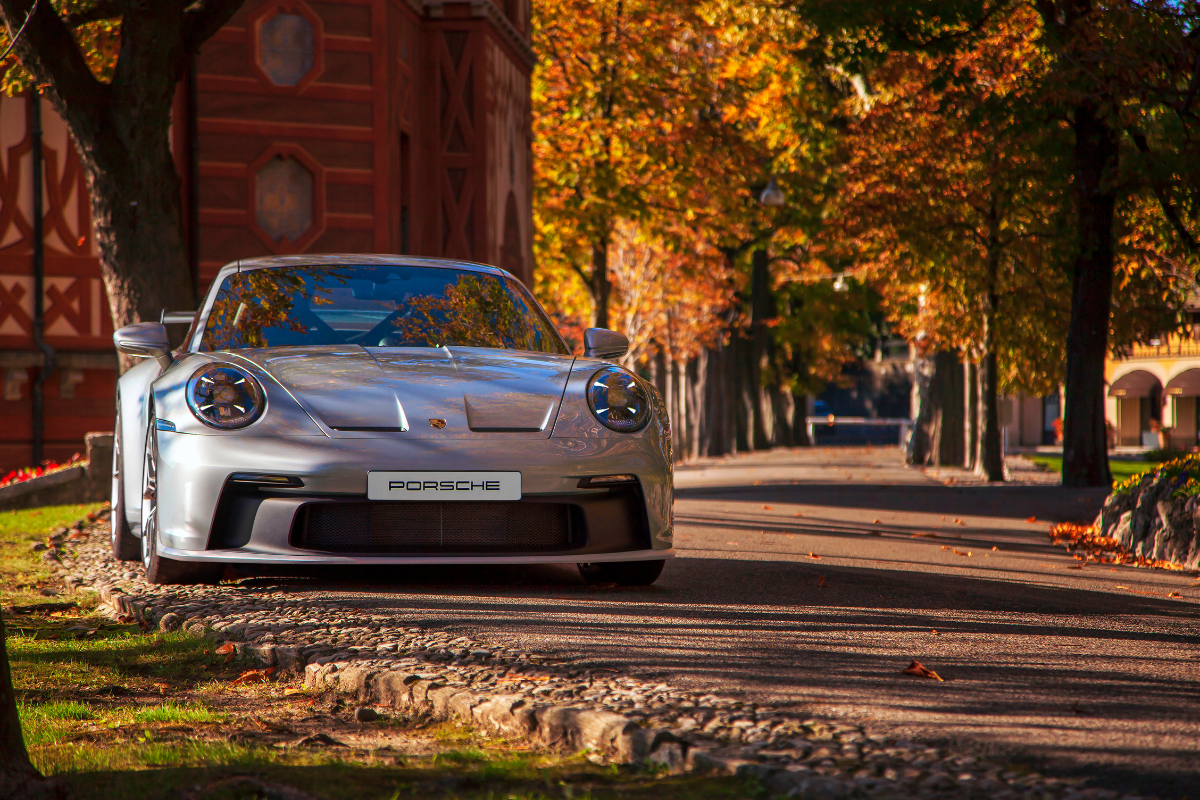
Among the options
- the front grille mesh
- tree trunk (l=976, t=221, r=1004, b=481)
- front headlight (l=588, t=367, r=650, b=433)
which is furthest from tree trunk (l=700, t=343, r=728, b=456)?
the front grille mesh

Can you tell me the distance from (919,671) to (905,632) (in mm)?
861

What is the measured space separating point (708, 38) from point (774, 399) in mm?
16638

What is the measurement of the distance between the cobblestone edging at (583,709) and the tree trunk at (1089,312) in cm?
1150

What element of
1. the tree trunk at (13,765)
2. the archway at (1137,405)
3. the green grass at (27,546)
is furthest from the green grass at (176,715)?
the archway at (1137,405)

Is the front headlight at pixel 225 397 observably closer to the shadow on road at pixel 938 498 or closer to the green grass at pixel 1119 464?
the shadow on road at pixel 938 498

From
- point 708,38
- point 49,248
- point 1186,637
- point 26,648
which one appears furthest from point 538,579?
point 708,38

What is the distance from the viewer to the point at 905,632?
15.4 ft

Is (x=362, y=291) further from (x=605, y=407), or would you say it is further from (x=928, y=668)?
(x=928, y=668)

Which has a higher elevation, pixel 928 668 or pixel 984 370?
pixel 984 370

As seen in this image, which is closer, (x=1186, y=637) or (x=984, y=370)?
(x=1186, y=637)

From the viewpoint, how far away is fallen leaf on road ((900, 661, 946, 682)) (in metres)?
3.82

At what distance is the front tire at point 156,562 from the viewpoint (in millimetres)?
5617

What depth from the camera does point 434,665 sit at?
394cm

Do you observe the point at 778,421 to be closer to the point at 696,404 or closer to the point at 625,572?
the point at 696,404
